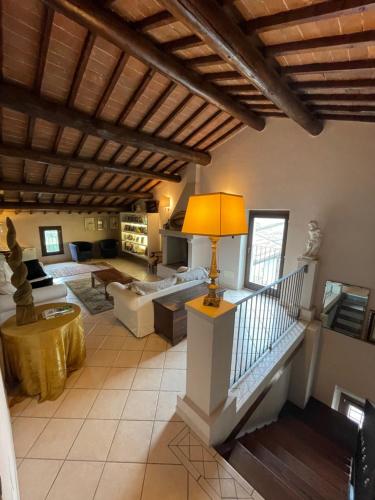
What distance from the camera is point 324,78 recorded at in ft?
7.79

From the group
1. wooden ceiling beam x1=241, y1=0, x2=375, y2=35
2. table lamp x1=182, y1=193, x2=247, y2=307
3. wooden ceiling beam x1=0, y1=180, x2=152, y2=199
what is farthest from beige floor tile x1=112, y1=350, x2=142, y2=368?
wooden ceiling beam x1=0, y1=180, x2=152, y2=199

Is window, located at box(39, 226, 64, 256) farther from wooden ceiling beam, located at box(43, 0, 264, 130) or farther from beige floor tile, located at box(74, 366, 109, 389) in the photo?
wooden ceiling beam, located at box(43, 0, 264, 130)

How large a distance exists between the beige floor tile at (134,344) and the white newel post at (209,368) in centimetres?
136

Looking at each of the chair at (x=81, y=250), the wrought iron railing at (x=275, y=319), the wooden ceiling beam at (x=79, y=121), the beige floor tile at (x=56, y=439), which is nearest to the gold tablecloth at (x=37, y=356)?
the beige floor tile at (x=56, y=439)

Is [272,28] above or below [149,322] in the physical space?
above

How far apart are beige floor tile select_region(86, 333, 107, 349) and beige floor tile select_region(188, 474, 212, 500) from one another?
6.88 feet

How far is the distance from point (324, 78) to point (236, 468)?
3.84m

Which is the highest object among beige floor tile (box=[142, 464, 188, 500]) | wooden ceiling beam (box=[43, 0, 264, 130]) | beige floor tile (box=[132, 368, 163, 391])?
wooden ceiling beam (box=[43, 0, 264, 130])

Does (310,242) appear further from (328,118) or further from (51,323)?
(51,323)

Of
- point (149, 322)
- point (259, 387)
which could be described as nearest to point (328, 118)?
point (259, 387)

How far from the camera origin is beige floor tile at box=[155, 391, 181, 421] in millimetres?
2078

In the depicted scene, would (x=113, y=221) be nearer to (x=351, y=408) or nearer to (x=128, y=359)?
(x=128, y=359)

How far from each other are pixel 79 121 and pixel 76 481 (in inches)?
169

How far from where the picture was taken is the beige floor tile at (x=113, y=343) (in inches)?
124
